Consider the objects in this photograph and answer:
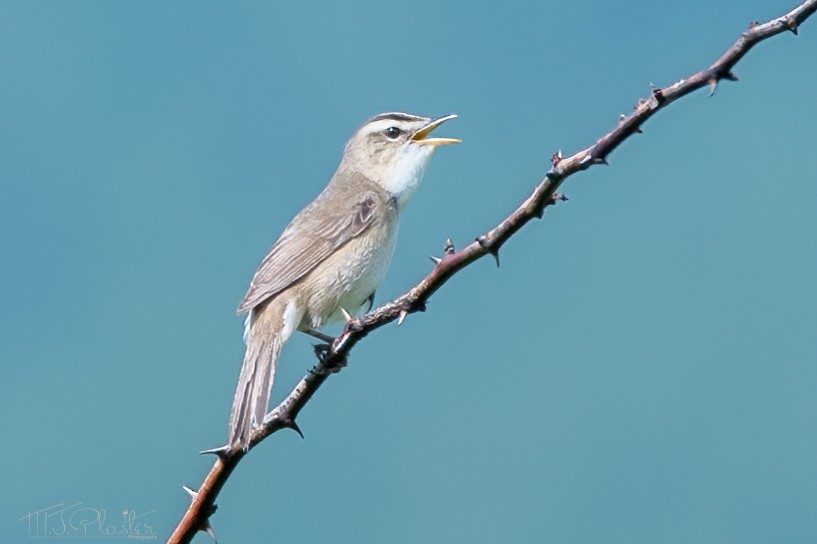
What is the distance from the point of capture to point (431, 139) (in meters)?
6.81

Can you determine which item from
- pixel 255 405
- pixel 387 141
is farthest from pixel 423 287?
pixel 387 141

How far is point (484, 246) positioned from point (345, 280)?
353 centimetres

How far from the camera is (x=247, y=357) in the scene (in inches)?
218

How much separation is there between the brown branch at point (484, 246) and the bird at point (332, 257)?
5.41 feet

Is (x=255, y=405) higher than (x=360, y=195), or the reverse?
(x=360, y=195)

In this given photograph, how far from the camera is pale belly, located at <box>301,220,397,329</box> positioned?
613cm

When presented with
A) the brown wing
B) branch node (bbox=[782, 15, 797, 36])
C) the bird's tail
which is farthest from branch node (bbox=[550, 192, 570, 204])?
the brown wing

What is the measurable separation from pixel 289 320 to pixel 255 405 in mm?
1355

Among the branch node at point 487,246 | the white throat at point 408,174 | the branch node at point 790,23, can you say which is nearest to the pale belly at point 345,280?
the white throat at point 408,174

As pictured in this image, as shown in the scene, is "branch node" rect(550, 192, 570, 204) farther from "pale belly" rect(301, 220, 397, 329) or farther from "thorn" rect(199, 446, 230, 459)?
"pale belly" rect(301, 220, 397, 329)

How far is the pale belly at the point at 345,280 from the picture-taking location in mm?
6129

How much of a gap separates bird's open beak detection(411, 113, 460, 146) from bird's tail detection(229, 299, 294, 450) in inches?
58.9

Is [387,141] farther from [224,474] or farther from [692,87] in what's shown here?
[692,87]

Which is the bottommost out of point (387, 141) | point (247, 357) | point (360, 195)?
point (247, 357)
